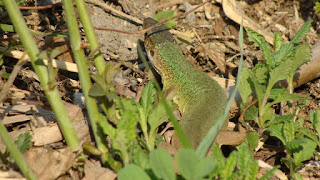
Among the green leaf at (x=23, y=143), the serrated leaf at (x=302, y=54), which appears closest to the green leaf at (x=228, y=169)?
the green leaf at (x=23, y=143)

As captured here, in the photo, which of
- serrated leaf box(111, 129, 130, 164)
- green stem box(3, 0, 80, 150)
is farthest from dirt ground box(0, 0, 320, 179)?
serrated leaf box(111, 129, 130, 164)

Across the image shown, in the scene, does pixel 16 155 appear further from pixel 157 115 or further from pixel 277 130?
pixel 277 130

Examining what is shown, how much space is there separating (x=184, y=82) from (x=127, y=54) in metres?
0.76

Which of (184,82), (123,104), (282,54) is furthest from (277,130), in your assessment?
(184,82)

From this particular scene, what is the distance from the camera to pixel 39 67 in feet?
7.38

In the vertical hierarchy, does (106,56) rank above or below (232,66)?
above

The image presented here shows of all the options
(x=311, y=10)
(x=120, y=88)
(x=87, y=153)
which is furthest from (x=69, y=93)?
(x=311, y=10)

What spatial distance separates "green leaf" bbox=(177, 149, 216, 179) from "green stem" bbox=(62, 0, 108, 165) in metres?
0.88

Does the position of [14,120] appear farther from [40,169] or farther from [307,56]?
[307,56]

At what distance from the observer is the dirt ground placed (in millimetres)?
2863

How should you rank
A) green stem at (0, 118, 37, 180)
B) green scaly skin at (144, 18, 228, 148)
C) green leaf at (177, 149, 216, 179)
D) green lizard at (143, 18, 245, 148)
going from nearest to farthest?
green leaf at (177, 149, 216, 179) < green stem at (0, 118, 37, 180) < green lizard at (143, 18, 245, 148) < green scaly skin at (144, 18, 228, 148)

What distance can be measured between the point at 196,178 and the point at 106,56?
2799 mm

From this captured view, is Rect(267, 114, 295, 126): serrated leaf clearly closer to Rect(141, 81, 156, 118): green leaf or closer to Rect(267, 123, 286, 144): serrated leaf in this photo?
Rect(267, 123, 286, 144): serrated leaf

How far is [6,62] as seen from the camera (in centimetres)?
375
